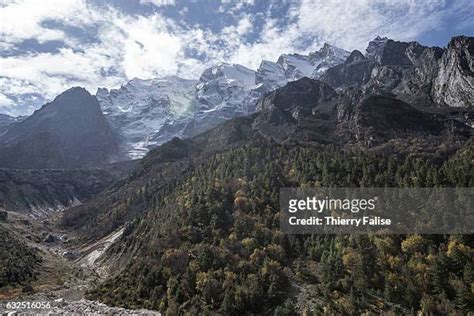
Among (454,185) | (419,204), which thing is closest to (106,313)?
(419,204)

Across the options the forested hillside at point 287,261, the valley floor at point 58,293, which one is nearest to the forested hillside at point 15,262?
the valley floor at point 58,293

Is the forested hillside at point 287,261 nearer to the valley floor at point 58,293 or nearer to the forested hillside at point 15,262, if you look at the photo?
the valley floor at point 58,293

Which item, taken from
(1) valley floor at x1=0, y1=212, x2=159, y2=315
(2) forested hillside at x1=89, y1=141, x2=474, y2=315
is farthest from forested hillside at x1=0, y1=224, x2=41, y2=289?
(2) forested hillside at x1=89, y1=141, x2=474, y2=315

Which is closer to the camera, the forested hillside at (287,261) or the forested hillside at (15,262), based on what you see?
the forested hillside at (287,261)

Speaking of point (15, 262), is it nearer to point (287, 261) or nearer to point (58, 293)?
point (58, 293)

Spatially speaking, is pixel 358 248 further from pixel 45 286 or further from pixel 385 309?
pixel 45 286

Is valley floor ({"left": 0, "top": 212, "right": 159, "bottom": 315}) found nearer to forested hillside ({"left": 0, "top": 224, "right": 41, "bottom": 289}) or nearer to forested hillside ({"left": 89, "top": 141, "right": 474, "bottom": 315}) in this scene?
forested hillside ({"left": 0, "top": 224, "right": 41, "bottom": 289})

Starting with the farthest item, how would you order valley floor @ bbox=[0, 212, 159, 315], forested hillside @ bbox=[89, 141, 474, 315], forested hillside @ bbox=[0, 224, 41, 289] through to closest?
forested hillside @ bbox=[0, 224, 41, 289] < valley floor @ bbox=[0, 212, 159, 315] < forested hillside @ bbox=[89, 141, 474, 315]

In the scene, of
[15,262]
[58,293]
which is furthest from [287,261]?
[15,262]
